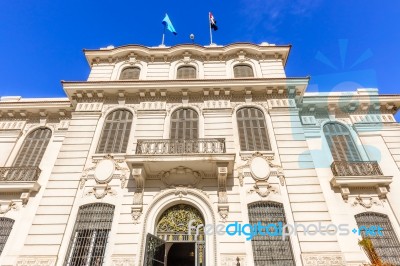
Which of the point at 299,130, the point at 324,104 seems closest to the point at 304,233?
the point at 299,130

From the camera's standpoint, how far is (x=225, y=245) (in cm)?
920

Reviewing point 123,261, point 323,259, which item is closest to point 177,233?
point 123,261

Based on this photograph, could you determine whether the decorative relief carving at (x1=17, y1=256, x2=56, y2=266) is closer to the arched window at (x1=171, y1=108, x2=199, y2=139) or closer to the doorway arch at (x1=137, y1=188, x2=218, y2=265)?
the doorway arch at (x1=137, y1=188, x2=218, y2=265)

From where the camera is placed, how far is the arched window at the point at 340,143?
12305 millimetres

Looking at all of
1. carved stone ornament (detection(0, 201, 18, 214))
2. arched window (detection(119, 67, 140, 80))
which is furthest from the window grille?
arched window (detection(119, 67, 140, 80))

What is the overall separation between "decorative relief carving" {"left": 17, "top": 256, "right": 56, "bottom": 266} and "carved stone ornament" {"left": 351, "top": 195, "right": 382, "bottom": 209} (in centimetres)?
1142

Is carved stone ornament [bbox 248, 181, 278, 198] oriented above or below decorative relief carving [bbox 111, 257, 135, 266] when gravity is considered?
above

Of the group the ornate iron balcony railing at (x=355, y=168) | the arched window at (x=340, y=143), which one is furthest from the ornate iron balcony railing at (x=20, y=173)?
the arched window at (x=340, y=143)

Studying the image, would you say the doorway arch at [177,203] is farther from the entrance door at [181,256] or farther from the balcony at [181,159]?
the entrance door at [181,256]

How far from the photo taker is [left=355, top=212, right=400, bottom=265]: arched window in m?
9.60

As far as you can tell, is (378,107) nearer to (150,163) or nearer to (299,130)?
(299,130)

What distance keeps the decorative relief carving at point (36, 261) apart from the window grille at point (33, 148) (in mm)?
4706

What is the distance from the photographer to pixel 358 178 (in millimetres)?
10844

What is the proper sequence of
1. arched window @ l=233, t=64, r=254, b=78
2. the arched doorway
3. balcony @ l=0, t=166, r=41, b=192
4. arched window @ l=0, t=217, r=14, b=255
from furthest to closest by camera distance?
arched window @ l=233, t=64, r=254, b=78 → balcony @ l=0, t=166, r=41, b=192 → arched window @ l=0, t=217, r=14, b=255 → the arched doorway
